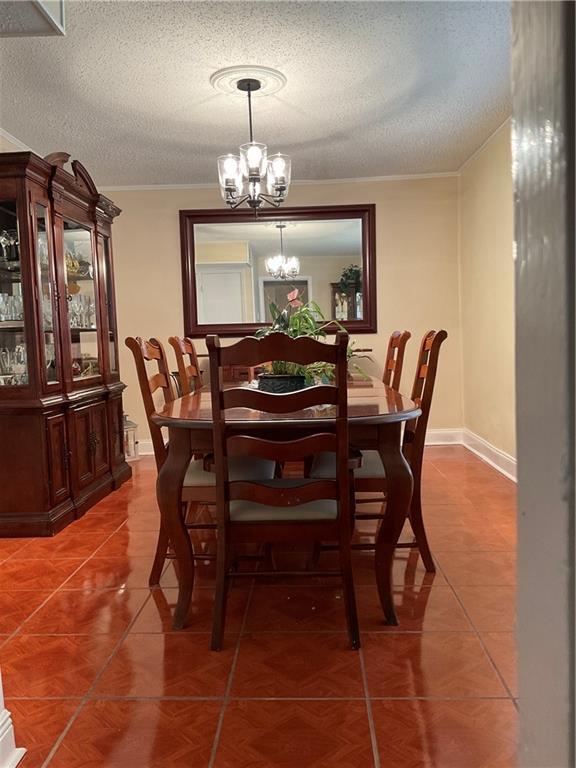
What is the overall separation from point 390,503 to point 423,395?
1.88 feet

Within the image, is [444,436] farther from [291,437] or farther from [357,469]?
[291,437]

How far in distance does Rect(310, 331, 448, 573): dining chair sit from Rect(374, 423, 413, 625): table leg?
204 mm

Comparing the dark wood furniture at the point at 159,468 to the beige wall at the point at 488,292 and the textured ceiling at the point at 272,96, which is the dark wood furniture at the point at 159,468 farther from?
the beige wall at the point at 488,292

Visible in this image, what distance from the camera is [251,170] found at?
3285 millimetres

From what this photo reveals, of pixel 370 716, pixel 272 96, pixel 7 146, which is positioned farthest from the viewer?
pixel 7 146

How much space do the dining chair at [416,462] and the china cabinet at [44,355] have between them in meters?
1.62

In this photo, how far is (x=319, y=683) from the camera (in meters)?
1.67

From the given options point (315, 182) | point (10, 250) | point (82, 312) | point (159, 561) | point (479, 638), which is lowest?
point (479, 638)

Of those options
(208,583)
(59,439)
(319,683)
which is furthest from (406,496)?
(59,439)

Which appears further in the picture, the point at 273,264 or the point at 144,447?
the point at 144,447

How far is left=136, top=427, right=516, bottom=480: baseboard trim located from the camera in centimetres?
415

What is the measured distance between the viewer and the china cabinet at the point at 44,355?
10.1ft

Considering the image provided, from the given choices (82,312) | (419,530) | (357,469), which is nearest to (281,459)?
(357,469)

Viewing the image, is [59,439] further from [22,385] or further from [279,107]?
[279,107]
